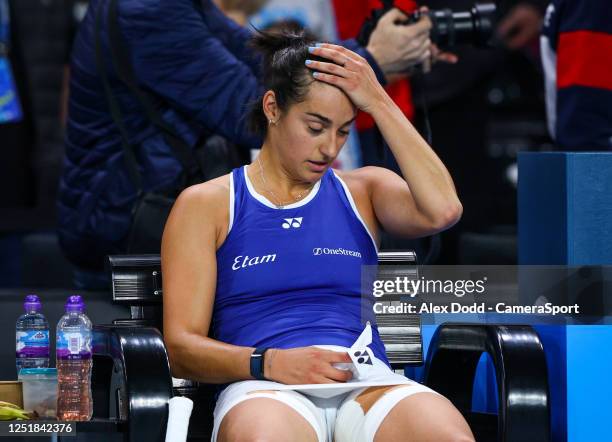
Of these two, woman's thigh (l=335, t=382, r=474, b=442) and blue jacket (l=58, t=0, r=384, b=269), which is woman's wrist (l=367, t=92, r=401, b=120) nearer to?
woman's thigh (l=335, t=382, r=474, b=442)

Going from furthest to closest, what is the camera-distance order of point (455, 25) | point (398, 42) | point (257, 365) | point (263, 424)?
1. point (455, 25)
2. point (398, 42)
3. point (257, 365)
4. point (263, 424)

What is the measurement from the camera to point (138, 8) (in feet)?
14.4

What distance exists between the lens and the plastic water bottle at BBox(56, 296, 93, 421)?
3.55 meters

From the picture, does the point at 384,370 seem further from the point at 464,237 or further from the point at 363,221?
the point at 464,237

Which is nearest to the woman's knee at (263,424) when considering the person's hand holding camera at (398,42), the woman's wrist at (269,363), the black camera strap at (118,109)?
the woman's wrist at (269,363)

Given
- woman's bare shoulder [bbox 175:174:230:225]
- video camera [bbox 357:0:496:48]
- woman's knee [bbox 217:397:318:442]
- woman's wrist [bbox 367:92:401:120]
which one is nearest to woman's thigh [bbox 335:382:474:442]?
woman's knee [bbox 217:397:318:442]

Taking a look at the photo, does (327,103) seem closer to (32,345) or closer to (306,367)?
(306,367)

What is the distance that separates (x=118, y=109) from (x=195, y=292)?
1.19 metres

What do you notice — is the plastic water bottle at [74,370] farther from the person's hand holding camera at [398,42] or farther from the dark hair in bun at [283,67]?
the person's hand holding camera at [398,42]

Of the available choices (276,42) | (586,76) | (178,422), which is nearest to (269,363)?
(178,422)

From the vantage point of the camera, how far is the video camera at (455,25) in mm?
4535

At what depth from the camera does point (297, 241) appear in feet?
11.6

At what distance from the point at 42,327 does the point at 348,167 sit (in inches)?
70.5

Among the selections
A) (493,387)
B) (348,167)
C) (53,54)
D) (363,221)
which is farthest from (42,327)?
(53,54)
